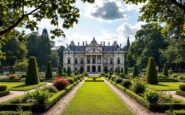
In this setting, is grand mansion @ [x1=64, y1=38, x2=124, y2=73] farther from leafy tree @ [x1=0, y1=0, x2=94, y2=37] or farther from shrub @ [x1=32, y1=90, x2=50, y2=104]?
leafy tree @ [x1=0, y1=0, x2=94, y2=37]

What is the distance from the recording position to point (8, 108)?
12.3 meters

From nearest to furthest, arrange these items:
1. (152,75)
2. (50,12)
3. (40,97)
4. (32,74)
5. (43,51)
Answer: (50,12), (40,97), (32,74), (152,75), (43,51)

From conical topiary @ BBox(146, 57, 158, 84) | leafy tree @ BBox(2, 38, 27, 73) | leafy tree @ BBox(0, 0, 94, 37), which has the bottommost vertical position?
conical topiary @ BBox(146, 57, 158, 84)

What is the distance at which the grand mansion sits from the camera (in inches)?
3593

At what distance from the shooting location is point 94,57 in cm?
9188

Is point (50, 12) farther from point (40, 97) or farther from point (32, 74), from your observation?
point (32, 74)

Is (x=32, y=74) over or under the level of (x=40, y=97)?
over

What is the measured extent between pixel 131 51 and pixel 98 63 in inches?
941

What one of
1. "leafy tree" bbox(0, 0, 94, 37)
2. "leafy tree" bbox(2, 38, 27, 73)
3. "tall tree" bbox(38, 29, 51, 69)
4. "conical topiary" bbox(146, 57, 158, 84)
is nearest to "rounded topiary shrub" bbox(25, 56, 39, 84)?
"conical topiary" bbox(146, 57, 158, 84)

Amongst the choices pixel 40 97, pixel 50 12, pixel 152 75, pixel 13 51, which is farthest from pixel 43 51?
pixel 50 12

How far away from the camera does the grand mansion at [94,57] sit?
91250mm

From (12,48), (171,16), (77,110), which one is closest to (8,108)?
(77,110)

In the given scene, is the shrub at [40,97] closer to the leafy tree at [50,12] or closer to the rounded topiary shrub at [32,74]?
the leafy tree at [50,12]

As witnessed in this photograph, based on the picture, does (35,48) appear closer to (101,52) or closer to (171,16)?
(101,52)
